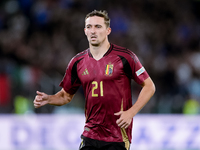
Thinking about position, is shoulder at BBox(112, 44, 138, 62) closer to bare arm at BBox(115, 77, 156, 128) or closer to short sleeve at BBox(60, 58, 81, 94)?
bare arm at BBox(115, 77, 156, 128)

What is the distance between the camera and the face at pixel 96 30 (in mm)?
4473

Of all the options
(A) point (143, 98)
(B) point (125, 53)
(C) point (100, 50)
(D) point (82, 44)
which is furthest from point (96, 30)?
(D) point (82, 44)

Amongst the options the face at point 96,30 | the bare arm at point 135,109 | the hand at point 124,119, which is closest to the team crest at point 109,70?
the face at point 96,30

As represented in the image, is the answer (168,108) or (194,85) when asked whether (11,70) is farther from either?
(194,85)

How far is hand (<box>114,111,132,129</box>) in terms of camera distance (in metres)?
4.09

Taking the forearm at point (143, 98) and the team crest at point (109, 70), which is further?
the team crest at point (109, 70)

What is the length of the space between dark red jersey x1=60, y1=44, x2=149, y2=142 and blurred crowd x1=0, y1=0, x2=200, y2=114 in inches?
183

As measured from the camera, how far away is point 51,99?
4762 mm

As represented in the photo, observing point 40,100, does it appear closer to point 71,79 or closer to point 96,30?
point 71,79

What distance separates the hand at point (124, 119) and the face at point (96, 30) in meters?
0.88

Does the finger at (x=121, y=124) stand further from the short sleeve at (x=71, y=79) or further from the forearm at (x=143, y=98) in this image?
the short sleeve at (x=71, y=79)

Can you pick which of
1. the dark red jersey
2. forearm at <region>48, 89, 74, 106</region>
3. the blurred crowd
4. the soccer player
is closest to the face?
the soccer player

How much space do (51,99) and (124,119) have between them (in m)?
1.08

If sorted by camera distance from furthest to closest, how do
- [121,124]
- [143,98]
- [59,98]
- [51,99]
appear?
[59,98] < [51,99] < [143,98] < [121,124]
